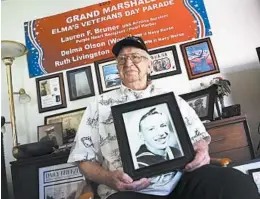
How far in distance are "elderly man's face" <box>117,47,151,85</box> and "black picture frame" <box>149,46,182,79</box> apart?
0.69 meters

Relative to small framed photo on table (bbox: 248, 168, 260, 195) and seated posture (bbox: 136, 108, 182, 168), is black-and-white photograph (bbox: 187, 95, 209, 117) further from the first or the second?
seated posture (bbox: 136, 108, 182, 168)

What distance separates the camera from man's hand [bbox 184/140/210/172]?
94 centimetres

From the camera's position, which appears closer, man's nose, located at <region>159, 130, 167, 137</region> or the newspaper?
man's nose, located at <region>159, 130, 167, 137</region>

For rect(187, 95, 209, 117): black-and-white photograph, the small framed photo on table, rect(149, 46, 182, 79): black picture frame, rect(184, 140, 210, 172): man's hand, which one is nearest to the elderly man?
rect(184, 140, 210, 172): man's hand

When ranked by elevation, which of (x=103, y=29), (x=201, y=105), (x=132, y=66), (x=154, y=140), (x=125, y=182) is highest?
(x=103, y=29)

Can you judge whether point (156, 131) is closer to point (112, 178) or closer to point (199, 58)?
point (112, 178)

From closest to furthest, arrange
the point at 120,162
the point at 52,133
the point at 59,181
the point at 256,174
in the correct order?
the point at 120,162, the point at 256,174, the point at 59,181, the point at 52,133

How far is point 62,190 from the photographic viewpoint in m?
1.60

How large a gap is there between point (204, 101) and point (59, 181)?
91 centimetres

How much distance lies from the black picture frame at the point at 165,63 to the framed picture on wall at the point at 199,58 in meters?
0.06

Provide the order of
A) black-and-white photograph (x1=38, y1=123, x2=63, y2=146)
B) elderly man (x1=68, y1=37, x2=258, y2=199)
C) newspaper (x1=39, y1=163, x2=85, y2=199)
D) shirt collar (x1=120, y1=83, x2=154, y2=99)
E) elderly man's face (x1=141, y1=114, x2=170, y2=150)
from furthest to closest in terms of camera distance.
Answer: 1. black-and-white photograph (x1=38, y1=123, x2=63, y2=146)
2. newspaper (x1=39, y1=163, x2=85, y2=199)
3. shirt collar (x1=120, y1=83, x2=154, y2=99)
4. elderly man's face (x1=141, y1=114, x2=170, y2=150)
5. elderly man (x1=68, y1=37, x2=258, y2=199)

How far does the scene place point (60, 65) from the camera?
6.66 ft

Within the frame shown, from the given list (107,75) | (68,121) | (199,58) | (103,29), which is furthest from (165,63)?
(68,121)

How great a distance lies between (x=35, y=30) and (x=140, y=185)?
1589 mm
